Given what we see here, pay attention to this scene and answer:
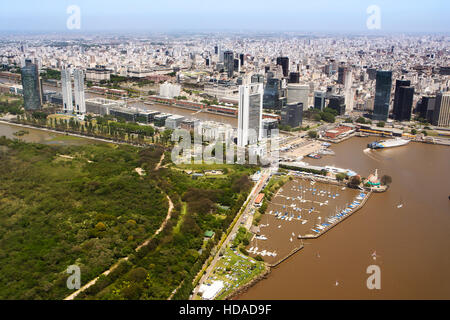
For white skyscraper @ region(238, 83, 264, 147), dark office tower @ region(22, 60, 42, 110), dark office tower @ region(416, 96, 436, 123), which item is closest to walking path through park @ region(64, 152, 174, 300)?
white skyscraper @ region(238, 83, 264, 147)

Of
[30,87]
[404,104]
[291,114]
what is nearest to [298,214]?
[291,114]

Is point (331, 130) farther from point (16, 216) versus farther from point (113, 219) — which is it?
point (16, 216)

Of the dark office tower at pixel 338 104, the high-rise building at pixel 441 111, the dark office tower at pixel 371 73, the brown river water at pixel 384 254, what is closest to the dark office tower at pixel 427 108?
the high-rise building at pixel 441 111

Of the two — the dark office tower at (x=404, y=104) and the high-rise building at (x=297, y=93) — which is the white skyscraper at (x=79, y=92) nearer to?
the high-rise building at (x=297, y=93)

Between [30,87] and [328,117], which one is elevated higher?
[30,87]

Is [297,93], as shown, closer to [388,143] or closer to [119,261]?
[388,143]
